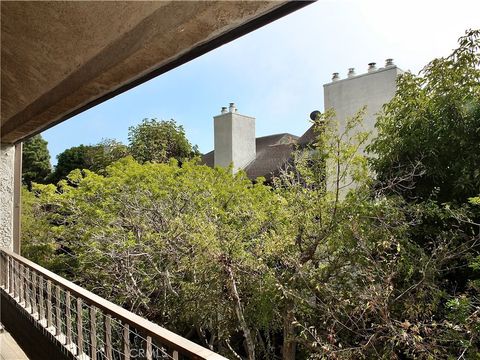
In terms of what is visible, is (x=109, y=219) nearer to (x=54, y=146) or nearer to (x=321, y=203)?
(x=321, y=203)

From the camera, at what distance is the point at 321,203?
12.7ft

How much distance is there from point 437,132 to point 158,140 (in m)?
10.8

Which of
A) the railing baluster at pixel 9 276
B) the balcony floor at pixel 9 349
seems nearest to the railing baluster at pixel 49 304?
the balcony floor at pixel 9 349

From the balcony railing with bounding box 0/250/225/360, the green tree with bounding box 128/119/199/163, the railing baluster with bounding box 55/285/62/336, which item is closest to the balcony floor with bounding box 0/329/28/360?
the balcony railing with bounding box 0/250/225/360

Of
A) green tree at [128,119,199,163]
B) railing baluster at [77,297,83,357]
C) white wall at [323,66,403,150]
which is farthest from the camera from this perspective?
green tree at [128,119,199,163]

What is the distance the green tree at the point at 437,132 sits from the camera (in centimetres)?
358

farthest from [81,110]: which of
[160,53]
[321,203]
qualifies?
[321,203]

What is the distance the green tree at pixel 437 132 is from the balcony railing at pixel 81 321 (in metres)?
2.99

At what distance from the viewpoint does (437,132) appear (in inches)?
147

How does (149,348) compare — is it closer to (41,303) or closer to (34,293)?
(41,303)

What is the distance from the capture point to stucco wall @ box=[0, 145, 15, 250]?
12.1 ft

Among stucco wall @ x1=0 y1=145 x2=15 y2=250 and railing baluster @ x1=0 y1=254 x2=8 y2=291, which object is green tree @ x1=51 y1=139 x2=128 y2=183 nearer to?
stucco wall @ x1=0 y1=145 x2=15 y2=250

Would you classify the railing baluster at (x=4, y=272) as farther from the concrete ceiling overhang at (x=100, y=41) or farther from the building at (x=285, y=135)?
the building at (x=285, y=135)

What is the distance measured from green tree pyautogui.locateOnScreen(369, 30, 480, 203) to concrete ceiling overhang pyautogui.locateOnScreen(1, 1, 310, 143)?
113 inches
